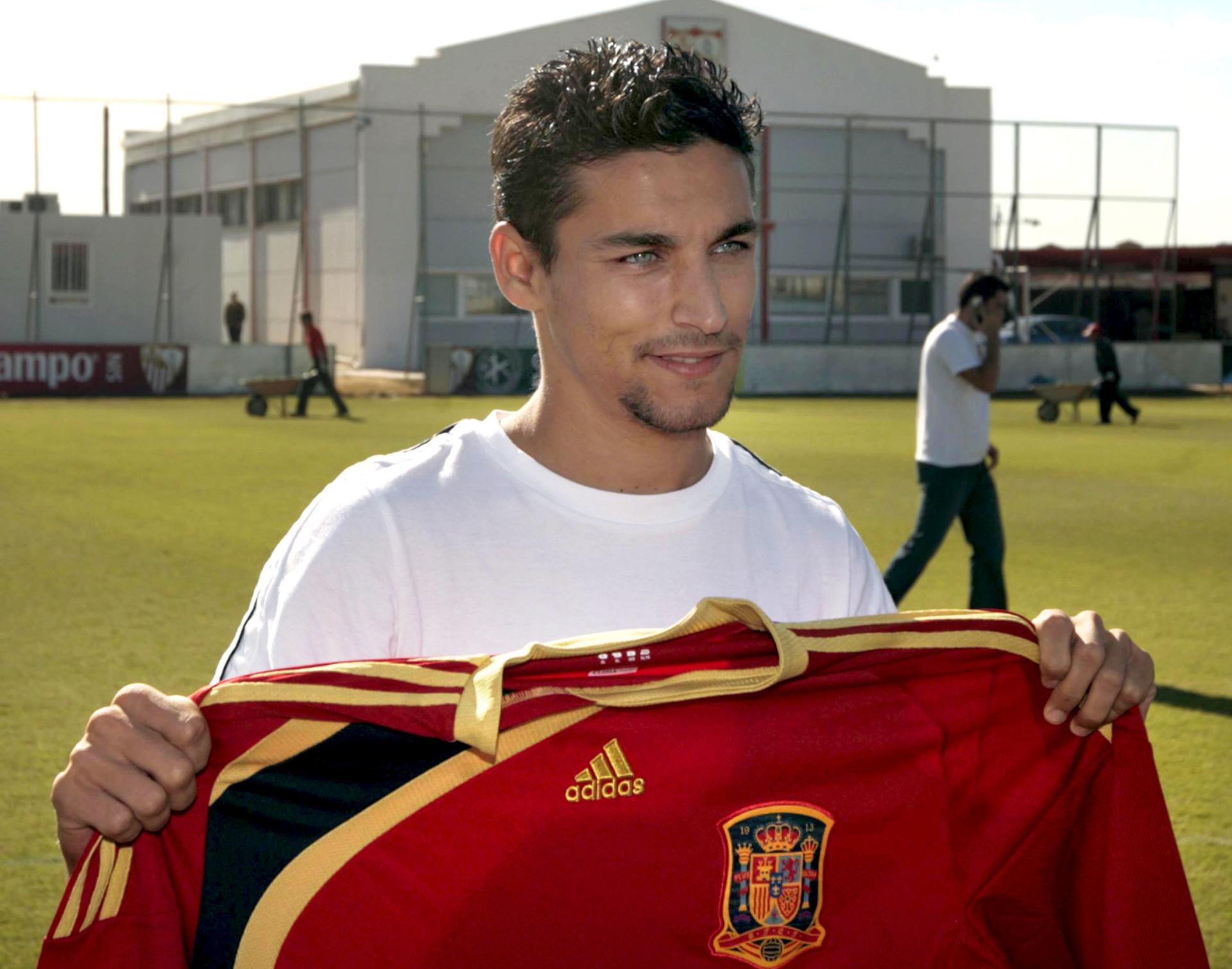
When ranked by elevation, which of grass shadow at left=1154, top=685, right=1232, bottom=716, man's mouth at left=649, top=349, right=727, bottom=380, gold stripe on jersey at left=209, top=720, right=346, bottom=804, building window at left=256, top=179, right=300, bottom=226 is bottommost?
grass shadow at left=1154, top=685, right=1232, bottom=716

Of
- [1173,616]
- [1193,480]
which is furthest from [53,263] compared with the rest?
[1173,616]

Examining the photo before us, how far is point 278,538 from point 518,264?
10.5m

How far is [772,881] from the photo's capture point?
6.93 ft

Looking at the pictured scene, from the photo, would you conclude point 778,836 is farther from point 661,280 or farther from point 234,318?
point 234,318

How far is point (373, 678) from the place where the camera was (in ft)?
6.50

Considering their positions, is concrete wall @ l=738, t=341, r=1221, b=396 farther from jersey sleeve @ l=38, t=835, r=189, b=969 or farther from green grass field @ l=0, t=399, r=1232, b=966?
jersey sleeve @ l=38, t=835, r=189, b=969

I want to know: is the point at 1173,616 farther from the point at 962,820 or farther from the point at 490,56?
the point at 490,56

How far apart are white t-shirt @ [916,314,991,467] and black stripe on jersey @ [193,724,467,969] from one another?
7.03m

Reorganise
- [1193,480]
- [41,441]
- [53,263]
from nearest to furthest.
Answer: [1193,480] < [41,441] < [53,263]

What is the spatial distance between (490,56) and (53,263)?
13.2m

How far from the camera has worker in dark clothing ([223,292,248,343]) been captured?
138ft

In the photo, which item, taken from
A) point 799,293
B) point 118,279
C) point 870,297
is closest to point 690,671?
point 118,279

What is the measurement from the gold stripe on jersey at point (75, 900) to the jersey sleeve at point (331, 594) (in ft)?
1.31

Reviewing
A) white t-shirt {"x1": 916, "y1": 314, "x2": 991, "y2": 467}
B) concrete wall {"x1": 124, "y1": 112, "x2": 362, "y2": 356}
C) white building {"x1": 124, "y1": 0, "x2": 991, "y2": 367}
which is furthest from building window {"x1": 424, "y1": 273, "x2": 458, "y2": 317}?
white t-shirt {"x1": 916, "y1": 314, "x2": 991, "y2": 467}
